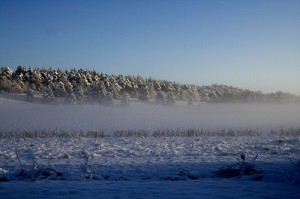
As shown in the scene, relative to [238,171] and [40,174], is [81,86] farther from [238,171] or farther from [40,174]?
[238,171]

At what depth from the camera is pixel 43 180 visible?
31.4ft

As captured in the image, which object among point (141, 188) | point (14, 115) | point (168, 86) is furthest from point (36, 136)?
point (168, 86)

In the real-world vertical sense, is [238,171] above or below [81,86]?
below

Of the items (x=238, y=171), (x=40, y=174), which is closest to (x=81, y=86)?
(x=40, y=174)

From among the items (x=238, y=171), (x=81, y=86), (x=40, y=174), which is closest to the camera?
(x=40, y=174)

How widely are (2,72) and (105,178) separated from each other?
199 feet

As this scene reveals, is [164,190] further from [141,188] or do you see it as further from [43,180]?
[43,180]

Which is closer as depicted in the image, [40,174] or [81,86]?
[40,174]

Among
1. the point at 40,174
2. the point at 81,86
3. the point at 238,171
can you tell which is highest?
the point at 81,86

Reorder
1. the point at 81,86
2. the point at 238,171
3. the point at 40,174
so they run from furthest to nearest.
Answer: the point at 81,86 → the point at 238,171 → the point at 40,174

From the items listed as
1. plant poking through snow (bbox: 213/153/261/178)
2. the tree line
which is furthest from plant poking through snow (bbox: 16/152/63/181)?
the tree line

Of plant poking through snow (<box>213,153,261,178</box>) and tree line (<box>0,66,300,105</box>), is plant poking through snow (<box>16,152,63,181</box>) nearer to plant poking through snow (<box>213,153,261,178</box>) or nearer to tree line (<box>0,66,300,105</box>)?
plant poking through snow (<box>213,153,261,178</box>)

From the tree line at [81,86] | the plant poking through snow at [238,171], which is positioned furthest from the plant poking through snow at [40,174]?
the tree line at [81,86]

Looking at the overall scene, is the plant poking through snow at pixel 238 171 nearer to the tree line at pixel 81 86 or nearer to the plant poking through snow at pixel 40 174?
the plant poking through snow at pixel 40 174
